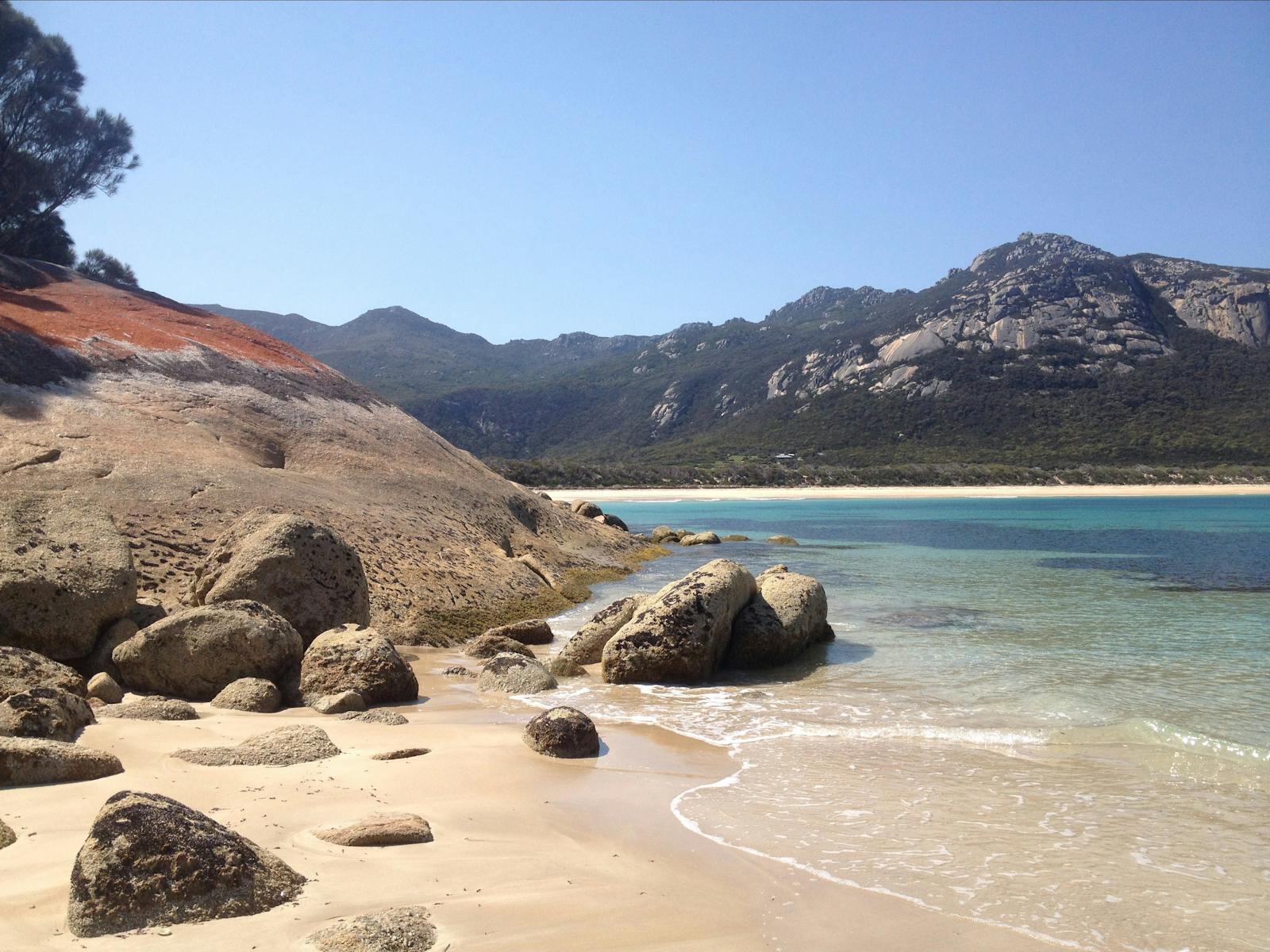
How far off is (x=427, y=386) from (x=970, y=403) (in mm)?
94997

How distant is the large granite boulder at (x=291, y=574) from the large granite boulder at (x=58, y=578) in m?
1.20

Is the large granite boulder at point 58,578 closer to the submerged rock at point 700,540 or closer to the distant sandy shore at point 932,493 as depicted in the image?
the submerged rock at point 700,540

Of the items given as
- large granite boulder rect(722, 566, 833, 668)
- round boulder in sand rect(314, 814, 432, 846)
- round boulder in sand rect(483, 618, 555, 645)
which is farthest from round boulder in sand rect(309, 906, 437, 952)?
round boulder in sand rect(483, 618, 555, 645)

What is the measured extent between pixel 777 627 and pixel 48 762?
9.31 m

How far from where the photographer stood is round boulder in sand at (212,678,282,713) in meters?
8.80

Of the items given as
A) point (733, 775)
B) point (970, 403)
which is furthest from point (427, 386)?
point (733, 775)

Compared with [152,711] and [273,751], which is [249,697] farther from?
[273,751]

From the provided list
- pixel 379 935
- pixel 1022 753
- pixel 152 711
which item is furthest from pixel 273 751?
pixel 1022 753

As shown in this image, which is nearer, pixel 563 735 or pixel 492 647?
pixel 563 735

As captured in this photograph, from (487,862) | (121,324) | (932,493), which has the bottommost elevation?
(487,862)

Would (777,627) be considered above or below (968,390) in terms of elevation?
below

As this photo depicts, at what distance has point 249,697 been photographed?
8.87m

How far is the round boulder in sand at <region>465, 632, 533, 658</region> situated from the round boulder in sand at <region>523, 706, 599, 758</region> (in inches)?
180

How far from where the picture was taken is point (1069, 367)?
99500 mm
